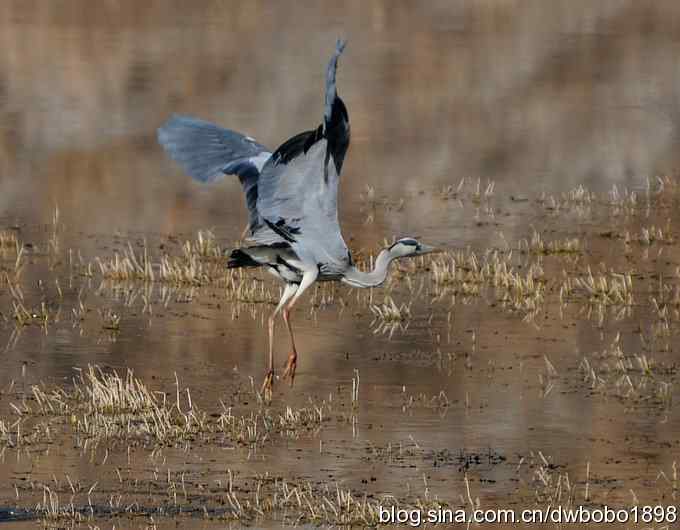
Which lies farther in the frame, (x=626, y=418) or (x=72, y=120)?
(x=72, y=120)

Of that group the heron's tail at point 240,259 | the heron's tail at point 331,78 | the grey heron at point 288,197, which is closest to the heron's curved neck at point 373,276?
the grey heron at point 288,197

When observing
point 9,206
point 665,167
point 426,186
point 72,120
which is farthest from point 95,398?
point 72,120

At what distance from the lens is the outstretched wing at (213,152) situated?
12.8 meters

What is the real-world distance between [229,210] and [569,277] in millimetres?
5353

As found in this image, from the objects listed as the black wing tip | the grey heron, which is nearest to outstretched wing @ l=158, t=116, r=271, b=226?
the grey heron

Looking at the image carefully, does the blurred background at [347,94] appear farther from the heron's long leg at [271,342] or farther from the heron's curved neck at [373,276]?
the heron's curved neck at [373,276]

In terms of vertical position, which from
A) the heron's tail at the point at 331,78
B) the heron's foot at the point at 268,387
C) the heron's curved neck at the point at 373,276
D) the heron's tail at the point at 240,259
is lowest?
the heron's foot at the point at 268,387

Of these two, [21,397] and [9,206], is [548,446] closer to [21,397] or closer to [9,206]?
[21,397]

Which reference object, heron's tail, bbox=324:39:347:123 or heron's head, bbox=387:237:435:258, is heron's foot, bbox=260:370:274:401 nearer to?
heron's head, bbox=387:237:435:258

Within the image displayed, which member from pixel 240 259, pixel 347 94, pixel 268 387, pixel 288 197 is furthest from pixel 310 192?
pixel 347 94

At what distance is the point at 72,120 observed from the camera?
29031mm

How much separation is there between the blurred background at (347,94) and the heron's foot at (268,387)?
6.76m

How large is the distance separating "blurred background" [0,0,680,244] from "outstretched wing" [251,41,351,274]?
685 centimetres

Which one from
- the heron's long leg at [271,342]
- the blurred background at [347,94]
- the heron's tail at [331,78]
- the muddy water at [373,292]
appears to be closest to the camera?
the heron's tail at [331,78]
